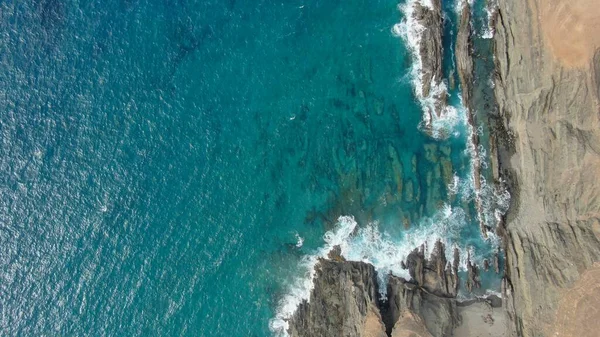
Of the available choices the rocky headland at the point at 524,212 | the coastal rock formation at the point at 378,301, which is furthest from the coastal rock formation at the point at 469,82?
the coastal rock formation at the point at 378,301

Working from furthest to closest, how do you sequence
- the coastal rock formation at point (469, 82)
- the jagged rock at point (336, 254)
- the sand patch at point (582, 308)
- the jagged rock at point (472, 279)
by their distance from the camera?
1. the jagged rock at point (336, 254)
2. the coastal rock formation at point (469, 82)
3. the jagged rock at point (472, 279)
4. the sand patch at point (582, 308)

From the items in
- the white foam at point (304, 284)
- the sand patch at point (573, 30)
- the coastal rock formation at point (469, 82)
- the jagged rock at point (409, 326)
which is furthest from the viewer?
the white foam at point (304, 284)

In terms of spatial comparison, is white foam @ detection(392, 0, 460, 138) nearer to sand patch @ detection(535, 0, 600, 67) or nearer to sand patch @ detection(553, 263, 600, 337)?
sand patch @ detection(535, 0, 600, 67)

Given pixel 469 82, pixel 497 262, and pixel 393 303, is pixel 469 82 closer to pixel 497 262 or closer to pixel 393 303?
pixel 497 262

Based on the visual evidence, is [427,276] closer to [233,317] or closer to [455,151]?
[455,151]

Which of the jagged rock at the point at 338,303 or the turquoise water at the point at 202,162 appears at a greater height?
the turquoise water at the point at 202,162

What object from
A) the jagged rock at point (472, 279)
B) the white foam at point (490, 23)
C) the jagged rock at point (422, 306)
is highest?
the white foam at point (490, 23)

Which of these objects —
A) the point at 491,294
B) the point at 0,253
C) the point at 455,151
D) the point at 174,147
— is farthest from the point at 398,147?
the point at 0,253

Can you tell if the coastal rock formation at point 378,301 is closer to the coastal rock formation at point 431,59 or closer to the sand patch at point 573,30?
the coastal rock formation at point 431,59
